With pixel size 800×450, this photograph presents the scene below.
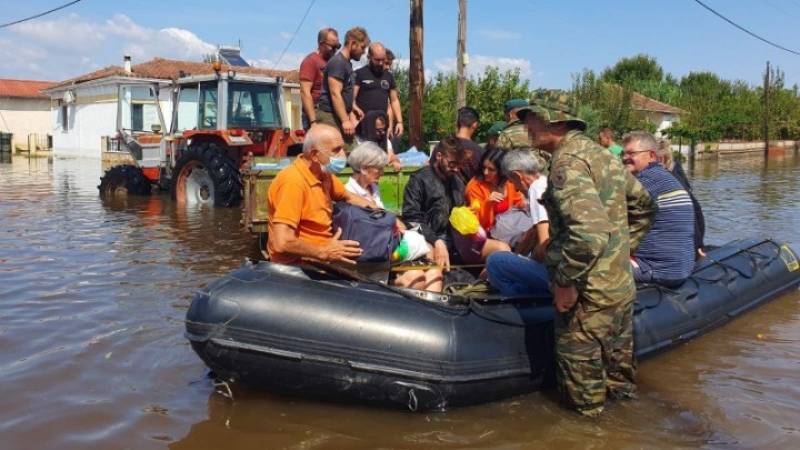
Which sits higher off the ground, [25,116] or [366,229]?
[25,116]

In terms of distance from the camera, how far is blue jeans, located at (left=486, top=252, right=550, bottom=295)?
447 cm

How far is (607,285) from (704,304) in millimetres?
1887

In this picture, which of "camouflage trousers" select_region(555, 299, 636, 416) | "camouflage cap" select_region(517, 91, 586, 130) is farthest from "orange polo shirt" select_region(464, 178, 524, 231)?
"camouflage trousers" select_region(555, 299, 636, 416)

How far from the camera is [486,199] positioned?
223 inches

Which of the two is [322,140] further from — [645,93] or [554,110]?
[645,93]

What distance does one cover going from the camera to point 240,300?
4.03 meters

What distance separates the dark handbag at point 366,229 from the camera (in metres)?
4.57

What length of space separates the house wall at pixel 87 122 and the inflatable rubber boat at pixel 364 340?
27568 mm

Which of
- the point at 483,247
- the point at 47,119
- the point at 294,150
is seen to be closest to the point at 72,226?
the point at 294,150

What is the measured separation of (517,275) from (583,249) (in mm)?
945

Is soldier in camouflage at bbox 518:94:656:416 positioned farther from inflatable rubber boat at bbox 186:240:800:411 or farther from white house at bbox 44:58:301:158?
white house at bbox 44:58:301:158

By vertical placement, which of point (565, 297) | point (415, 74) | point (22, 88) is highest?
point (22, 88)

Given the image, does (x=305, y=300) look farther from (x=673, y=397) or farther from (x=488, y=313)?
(x=673, y=397)

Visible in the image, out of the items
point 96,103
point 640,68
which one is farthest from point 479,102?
point 640,68
